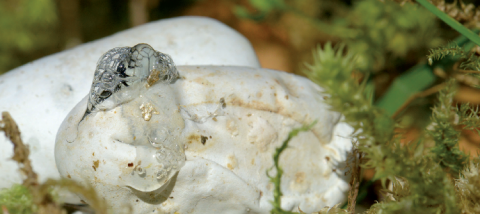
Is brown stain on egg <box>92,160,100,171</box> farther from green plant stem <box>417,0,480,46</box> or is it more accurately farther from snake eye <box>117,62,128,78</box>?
green plant stem <box>417,0,480,46</box>

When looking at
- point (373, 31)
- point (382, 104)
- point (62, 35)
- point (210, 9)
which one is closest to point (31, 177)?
point (382, 104)

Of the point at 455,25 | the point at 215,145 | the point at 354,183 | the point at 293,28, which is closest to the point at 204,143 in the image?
the point at 215,145

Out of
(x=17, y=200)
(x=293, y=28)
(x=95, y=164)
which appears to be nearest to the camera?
(x=95, y=164)

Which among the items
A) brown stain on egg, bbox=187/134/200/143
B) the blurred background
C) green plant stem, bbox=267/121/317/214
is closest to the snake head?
brown stain on egg, bbox=187/134/200/143

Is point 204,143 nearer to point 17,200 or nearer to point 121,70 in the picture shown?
point 121,70

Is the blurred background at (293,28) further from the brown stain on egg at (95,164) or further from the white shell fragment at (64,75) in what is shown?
the brown stain on egg at (95,164)

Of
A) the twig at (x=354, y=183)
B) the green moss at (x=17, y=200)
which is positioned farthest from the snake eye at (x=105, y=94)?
the twig at (x=354, y=183)
